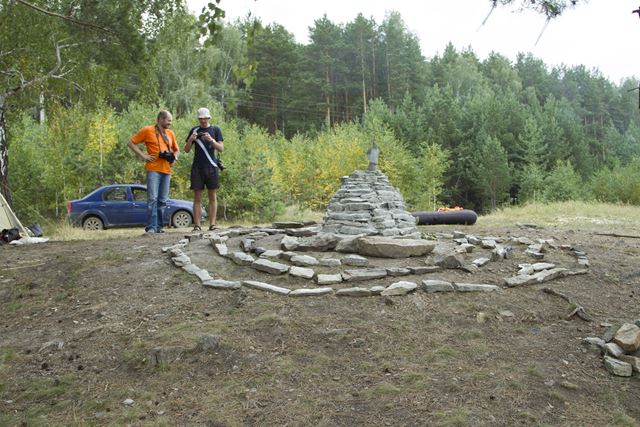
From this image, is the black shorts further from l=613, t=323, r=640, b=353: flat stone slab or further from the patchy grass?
the patchy grass

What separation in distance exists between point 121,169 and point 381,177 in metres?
13.5

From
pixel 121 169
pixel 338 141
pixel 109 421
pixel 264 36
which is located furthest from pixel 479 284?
pixel 264 36

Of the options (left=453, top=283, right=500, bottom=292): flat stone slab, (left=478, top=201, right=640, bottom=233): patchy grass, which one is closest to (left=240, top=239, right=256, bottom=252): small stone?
(left=453, top=283, right=500, bottom=292): flat stone slab

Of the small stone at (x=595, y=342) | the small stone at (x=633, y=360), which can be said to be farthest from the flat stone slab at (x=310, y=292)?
the small stone at (x=633, y=360)

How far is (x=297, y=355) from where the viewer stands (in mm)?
3771

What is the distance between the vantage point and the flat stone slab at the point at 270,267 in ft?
17.7

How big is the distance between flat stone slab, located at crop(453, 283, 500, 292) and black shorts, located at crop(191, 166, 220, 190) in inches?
173

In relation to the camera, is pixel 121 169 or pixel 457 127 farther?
pixel 457 127

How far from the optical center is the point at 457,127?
123 ft

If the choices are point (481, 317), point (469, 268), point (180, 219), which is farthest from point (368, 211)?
point (180, 219)

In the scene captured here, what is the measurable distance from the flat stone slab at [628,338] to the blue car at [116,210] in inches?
449

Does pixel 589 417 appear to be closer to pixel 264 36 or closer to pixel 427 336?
pixel 427 336

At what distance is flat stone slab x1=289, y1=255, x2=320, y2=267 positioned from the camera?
5.72m

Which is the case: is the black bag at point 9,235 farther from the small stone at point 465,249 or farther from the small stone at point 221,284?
the small stone at point 465,249
